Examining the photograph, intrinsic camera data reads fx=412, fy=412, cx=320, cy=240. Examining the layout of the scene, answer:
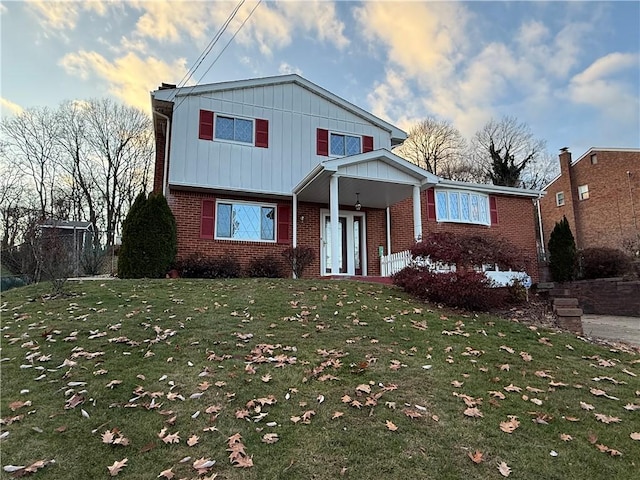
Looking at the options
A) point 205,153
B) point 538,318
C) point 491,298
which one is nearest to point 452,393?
point 491,298

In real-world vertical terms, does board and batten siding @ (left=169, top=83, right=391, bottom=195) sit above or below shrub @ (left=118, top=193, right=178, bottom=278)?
above

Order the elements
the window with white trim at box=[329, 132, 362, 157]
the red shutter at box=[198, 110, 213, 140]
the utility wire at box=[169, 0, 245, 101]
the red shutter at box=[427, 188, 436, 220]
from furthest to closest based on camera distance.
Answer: the red shutter at box=[427, 188, 436, 220]
the window with white trim at box=[329, 132, 362, 157]
the red shutter at box=[198, 110, 213, 140]
the utility wire at box=[169, 0, 245, 101]

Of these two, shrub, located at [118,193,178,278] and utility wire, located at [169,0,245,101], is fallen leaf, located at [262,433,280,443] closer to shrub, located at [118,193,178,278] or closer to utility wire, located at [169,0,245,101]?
utility wire, located at [169,0,245,101]

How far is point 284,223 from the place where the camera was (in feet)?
44.2

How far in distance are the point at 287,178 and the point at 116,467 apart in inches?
441

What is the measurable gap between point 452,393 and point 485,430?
69 centimetres

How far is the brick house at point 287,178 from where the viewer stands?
12211 millimetres

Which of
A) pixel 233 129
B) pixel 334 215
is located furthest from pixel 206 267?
pixel 233 129

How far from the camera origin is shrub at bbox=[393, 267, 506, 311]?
7.88 meters

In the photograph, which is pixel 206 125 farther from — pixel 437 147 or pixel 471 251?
pixel 437 147

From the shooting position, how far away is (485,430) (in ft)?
11.3

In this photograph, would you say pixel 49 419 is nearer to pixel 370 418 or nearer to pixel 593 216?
pixel 370 418

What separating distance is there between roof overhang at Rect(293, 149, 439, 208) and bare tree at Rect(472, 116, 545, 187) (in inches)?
949

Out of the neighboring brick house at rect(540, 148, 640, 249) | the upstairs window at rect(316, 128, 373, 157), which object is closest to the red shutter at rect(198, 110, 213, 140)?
the upstairs window at rect(316, 128, 373, 157)
